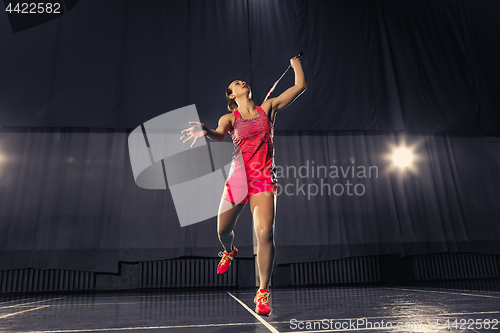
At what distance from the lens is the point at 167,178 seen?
14.1 feet

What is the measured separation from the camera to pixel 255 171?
1.51 metres

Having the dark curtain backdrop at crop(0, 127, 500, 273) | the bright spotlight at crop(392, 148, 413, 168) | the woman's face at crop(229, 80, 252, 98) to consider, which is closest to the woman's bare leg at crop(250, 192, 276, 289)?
the woman's face at crop(229, 80, 252, 98)

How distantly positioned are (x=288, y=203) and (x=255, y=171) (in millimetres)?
2926

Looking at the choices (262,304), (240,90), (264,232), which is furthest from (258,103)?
(262,304)

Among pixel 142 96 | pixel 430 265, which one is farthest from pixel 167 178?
pixel 430 265

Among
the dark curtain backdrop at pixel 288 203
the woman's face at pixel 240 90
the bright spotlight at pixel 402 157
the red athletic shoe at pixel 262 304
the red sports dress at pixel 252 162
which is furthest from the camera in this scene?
the bright spotlight at pixel 402 157

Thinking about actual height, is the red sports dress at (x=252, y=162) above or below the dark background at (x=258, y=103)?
below

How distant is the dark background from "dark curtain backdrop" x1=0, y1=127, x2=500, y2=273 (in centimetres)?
2

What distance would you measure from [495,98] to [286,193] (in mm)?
3381

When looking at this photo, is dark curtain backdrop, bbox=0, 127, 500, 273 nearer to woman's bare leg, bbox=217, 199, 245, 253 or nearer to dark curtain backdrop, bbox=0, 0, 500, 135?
dark curtain backdrop, bbox=0, 0, 500, 135

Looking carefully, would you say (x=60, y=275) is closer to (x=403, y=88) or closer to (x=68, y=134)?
(x=68, y=134)

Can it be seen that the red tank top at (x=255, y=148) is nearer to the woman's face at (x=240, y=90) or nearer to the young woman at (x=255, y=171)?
the young woman at (x=255, y=171)

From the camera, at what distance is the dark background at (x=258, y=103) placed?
402cm

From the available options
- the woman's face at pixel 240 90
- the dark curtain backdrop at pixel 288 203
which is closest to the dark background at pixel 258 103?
the dark curtain backdrop at pixel 288 203
